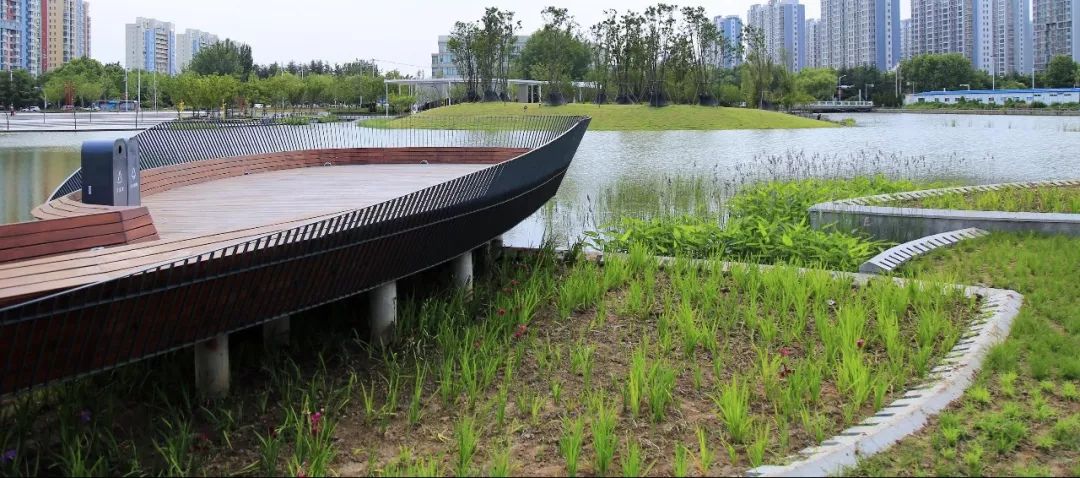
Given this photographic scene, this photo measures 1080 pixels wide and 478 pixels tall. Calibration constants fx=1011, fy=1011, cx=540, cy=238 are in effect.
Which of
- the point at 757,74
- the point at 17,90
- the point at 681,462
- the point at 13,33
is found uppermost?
the point at 13,33

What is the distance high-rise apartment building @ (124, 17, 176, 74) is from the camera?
175 metres

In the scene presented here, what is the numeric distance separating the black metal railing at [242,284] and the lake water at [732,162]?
4888 mm

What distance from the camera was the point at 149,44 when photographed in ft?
579

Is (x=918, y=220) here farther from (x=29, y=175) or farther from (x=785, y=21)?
(x=785, y=21)

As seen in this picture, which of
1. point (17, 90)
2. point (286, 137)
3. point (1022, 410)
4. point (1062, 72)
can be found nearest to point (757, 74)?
point (1062, 72)

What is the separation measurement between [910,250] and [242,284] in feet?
21.9

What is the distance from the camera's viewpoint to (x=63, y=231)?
511cm

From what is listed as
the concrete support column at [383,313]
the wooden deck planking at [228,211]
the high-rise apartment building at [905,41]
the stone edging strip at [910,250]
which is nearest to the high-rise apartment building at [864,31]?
the high-rise apartment building at [905,41]

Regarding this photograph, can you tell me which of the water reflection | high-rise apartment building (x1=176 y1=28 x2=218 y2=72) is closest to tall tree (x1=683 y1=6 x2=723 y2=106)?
the water reflection

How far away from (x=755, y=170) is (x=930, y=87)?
118223mm

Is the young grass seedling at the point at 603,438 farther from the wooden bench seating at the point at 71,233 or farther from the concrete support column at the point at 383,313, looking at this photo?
the wooden bench seating at the point at 71,233

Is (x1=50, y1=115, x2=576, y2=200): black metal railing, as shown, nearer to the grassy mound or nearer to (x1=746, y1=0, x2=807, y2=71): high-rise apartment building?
the grassy mound

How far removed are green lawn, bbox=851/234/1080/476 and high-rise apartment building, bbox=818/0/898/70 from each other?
170m

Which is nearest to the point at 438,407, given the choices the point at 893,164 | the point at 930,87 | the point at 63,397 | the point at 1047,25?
the point at 63,397
